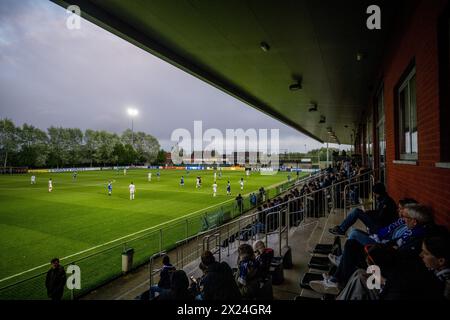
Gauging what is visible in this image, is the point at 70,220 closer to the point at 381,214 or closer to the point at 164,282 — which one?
the point at 164,282

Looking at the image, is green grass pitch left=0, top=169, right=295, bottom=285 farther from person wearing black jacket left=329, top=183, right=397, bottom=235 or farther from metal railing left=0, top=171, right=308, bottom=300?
person wearing black jacket left=329, top=183, right=397, bottom=235

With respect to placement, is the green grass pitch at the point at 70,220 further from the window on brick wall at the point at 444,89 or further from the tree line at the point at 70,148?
the tree line at the point at 70,148

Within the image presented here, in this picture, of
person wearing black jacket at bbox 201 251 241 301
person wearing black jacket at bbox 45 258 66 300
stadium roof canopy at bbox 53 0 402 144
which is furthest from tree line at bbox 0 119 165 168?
person wearing black jacket at bbox 201 251 241 301

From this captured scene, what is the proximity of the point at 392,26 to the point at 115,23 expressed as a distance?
5.23 metres

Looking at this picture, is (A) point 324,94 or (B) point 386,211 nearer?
(B) point 386,211

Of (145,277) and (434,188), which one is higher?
(434,188)

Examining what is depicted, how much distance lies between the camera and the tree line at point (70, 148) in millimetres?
82750

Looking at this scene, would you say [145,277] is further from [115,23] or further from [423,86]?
[423,86]

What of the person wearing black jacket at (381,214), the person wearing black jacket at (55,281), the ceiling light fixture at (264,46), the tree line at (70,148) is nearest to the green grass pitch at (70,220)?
the person wearing black jacket at (55,281)

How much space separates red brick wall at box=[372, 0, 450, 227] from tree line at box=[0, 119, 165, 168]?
101 meters

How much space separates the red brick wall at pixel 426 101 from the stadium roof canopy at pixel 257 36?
2.71 feet

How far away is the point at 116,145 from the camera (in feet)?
373
